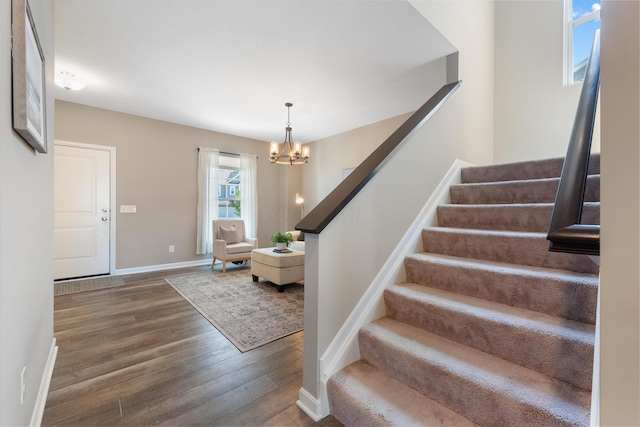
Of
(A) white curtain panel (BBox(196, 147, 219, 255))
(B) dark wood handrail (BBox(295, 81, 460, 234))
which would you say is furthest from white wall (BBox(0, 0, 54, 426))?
(A) white curtain panel (BBox(196, 147, 219, 255))

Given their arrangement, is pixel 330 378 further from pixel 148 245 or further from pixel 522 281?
pixel 148 245

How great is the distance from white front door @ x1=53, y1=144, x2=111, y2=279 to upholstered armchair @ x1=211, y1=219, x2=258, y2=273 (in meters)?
1.63

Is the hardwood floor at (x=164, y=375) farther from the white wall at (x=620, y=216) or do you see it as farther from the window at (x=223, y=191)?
the window at (x=223, y=191)

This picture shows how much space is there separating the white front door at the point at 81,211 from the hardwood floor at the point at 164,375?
1.68 m

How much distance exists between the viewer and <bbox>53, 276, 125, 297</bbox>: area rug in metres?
3.47

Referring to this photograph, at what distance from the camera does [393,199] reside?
194 centimetres

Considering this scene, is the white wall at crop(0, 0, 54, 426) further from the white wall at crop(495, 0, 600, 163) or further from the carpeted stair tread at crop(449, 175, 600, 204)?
the white wall at crop(495, 0, 600, 163)

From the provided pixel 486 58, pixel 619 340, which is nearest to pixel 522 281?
pixel 619 340

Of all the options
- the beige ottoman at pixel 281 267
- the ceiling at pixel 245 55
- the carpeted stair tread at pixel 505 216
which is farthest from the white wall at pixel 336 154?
the carpeted stair tread at pixel 505 216

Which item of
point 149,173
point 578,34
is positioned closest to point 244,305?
point 149,173

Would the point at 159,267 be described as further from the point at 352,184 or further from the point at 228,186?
the point at 352,184

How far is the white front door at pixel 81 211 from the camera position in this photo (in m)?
3.90

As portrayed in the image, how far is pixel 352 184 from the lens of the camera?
5.29 ft

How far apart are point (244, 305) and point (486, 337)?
239 centimetres
